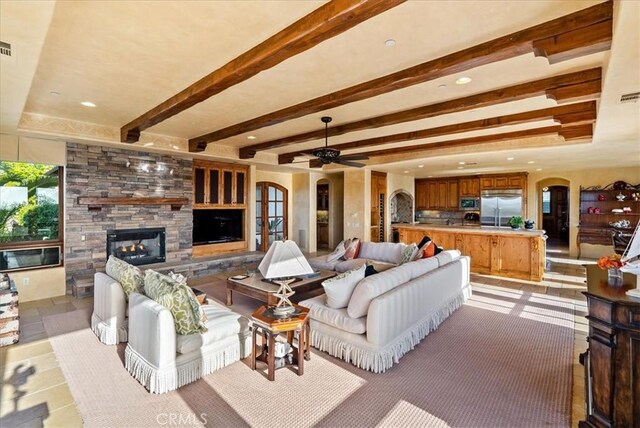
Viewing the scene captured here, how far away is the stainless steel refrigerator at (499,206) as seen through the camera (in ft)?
30.9

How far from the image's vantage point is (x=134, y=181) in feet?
19.6

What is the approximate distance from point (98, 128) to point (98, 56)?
2843 millimetres

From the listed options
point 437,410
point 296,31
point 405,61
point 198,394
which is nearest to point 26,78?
point 296,31

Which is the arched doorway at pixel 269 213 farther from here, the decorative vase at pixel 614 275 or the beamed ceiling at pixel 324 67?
the decorative vase at pixel 614 275

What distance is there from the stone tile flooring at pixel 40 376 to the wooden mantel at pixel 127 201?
1.57 meters

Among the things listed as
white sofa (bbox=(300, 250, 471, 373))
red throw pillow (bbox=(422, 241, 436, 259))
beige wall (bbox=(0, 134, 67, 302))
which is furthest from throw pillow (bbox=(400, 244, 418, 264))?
beige wall (bbox=(0, 134, 67, 302))

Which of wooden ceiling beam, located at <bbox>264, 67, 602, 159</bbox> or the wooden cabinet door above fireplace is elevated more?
wooden ceiling beam, located at <bbox>264, 67, 602, 159</bbox>

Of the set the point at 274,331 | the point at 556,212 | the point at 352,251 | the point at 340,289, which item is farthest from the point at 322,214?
the point at 556,212

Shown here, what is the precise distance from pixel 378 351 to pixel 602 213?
9.49 meters

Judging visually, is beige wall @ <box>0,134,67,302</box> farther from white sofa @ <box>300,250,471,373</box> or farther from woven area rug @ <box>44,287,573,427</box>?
white sofa @ <box>300,250,471,373</box>

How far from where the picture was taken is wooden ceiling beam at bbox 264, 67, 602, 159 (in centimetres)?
301

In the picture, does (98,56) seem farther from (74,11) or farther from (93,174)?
(93,174)

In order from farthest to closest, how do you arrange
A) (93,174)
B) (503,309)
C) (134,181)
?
(134,181)
(93,174)
(503,309)

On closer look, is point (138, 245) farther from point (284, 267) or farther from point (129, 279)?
point (284, 267)
